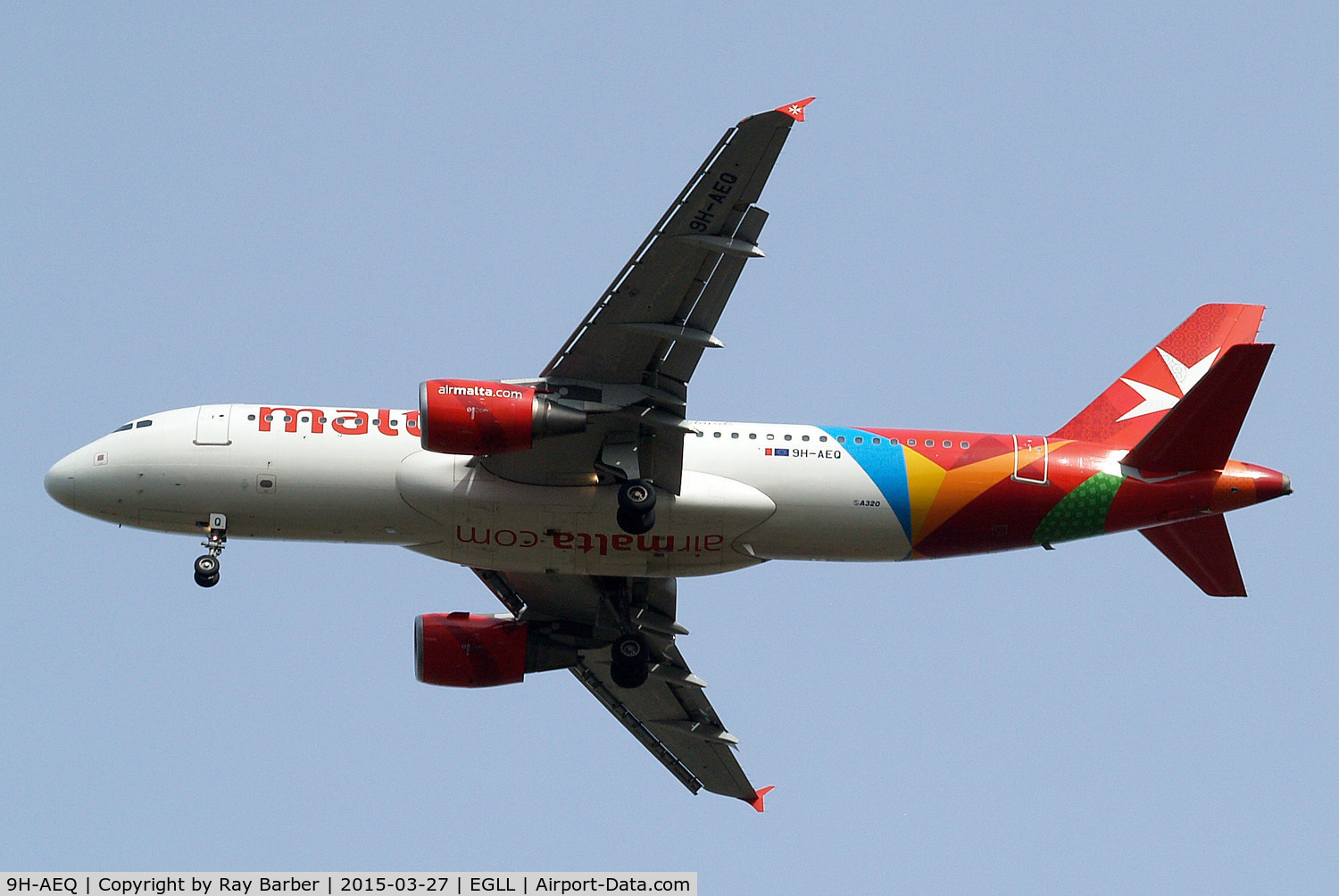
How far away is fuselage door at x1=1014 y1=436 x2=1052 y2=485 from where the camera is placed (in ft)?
146

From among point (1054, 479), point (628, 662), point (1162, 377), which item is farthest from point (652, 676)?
point (1162, 377)

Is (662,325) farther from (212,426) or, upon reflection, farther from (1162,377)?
(1162,377)

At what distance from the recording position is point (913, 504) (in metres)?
44.1

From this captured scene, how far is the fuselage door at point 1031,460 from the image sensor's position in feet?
146

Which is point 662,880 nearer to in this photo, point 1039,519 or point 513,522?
point 513,522

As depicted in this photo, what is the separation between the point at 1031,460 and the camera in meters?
44.6

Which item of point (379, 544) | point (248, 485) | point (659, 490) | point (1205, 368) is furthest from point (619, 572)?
point (1205, 368)

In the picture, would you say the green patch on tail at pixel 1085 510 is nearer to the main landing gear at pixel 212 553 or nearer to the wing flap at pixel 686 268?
the wing flap at pixel 686 268

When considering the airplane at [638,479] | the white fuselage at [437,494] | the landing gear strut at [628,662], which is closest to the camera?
the airplane at [638,479]

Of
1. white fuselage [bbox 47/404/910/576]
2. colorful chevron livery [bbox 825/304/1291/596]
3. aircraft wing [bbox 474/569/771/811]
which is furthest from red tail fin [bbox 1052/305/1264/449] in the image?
aircraft wing [bbox 474/569/771/811]

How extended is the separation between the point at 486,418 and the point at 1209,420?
1745 centimetres

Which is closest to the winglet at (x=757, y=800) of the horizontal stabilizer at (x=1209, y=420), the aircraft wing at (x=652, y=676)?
the aircraft wing at (x=652, y=676)

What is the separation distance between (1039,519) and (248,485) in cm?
1935

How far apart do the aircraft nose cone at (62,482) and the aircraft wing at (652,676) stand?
1109 centimetres
